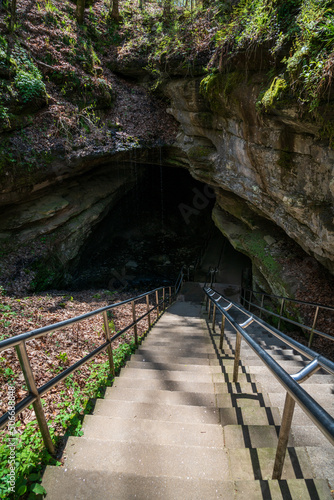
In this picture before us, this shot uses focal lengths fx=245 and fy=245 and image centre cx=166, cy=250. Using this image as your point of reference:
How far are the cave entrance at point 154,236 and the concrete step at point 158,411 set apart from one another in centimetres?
1000

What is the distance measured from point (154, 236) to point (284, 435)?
49.0ft

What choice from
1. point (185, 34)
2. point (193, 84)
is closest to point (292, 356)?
point (193, 84)

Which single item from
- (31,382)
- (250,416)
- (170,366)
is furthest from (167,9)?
(250,416)

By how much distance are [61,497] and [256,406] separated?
156 centimetres

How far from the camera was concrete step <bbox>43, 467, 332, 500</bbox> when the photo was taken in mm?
1266

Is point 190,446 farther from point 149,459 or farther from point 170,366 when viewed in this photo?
point 170,366

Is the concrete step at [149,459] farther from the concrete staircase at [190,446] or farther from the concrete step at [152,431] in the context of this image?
the concrete step at [152,431]

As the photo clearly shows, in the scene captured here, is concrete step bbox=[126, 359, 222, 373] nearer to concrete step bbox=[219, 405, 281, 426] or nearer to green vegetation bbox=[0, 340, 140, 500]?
green vegetation bbox=[0, 340, 140, 500]

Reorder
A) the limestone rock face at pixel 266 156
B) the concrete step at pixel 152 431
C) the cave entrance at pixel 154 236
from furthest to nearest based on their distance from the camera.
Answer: the cave entrance at pixel 154 236
the limestone rock face at pixel 266 156
the concrete step at pixel 152 431

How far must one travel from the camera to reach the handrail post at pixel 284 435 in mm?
1331

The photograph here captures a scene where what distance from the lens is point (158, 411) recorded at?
7.69ft

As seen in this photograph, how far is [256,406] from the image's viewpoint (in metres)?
2.13

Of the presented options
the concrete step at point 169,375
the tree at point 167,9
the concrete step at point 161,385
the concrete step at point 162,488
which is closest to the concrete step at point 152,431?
the concrete step at point 162,488

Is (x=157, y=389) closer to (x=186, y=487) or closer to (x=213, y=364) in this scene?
(x=213, y=364)
